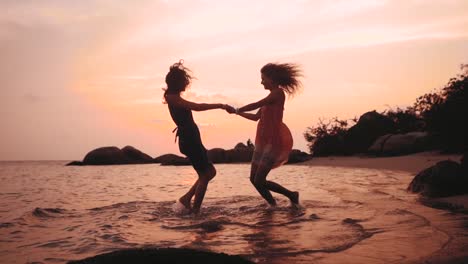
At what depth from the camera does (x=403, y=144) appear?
2077 centimetres

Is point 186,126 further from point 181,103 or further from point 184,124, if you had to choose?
point 181,103

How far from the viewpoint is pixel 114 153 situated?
3978cm

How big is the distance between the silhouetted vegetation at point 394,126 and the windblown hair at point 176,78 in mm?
13515

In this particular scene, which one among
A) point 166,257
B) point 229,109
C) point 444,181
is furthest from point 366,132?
point 166,257

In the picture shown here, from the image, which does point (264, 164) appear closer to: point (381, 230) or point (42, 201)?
point (381, 230)

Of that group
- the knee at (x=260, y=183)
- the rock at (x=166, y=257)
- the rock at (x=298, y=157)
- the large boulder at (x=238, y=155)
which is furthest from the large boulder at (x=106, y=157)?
the rock at (x=166, y=257)

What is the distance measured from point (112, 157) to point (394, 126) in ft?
81.0

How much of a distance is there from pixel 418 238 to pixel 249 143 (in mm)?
32225

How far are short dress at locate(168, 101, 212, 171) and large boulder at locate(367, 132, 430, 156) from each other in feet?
50.9

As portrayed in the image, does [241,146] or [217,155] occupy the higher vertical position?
[241,146]

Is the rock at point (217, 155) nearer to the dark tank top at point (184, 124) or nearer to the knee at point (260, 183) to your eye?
the knee at point (260, 183)

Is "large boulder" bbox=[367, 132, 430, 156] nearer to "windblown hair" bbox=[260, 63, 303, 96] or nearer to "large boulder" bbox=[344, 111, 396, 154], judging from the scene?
"large boulder" bbox=[344, 111, 396, 154]

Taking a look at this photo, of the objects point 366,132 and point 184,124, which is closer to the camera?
point 184,124

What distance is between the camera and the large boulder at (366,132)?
26047mm
